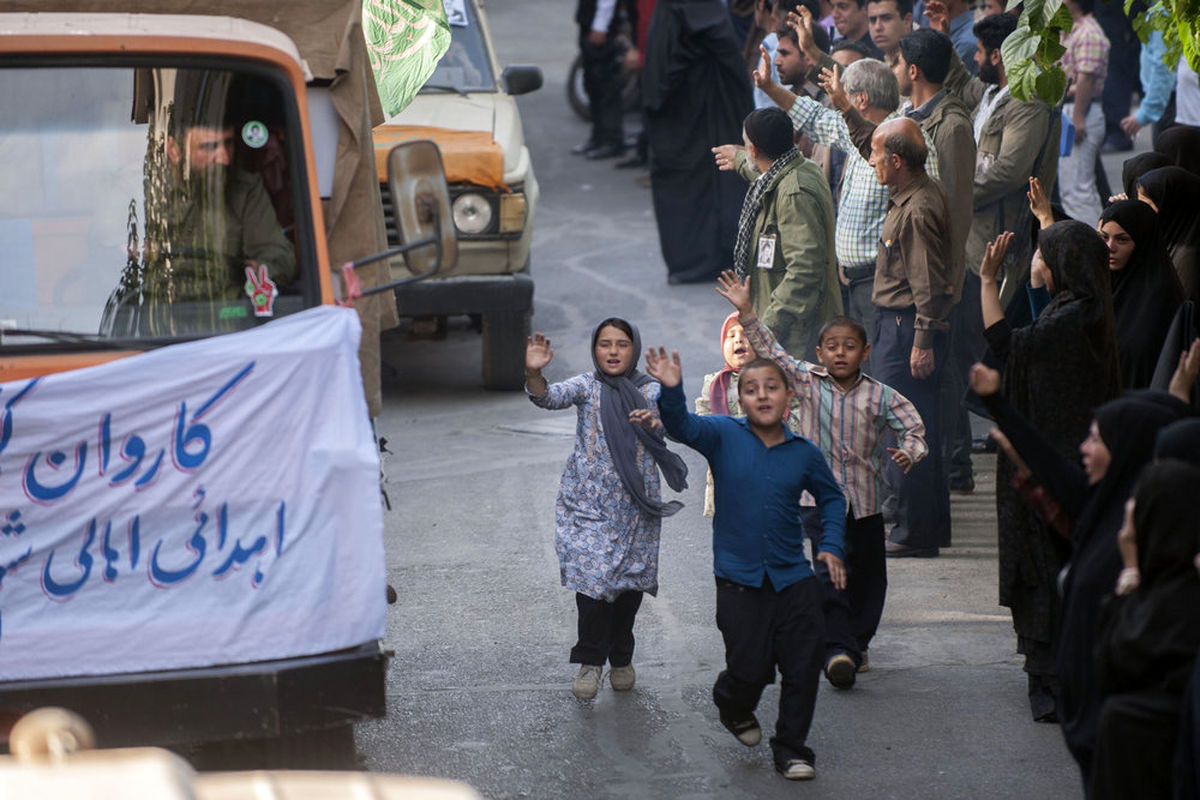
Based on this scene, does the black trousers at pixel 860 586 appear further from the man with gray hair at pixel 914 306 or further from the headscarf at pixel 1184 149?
the headscarf at pixel 1184 149

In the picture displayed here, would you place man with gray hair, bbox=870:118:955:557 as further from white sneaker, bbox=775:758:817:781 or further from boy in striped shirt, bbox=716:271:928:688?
white sneaker, bbox=775:758:817:781

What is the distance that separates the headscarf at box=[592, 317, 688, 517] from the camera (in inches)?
247

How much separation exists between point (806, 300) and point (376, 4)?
2289 mm

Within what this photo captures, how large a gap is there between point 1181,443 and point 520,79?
736 cm

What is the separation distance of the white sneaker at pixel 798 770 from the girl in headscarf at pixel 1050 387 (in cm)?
94

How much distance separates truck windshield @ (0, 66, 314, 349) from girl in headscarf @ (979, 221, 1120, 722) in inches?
93.8

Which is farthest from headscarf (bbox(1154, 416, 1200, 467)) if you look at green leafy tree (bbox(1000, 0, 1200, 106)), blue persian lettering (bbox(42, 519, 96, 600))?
blue persian lettering (bbox(42, 519, 96, 600))

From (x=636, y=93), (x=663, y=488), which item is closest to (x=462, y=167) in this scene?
(x=663, y=488)

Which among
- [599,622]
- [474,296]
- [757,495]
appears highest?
[757,495]

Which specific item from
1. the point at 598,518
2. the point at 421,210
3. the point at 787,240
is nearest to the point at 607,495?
the point at 598,518

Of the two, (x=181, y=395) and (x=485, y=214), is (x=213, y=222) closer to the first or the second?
(x=181, y=395)

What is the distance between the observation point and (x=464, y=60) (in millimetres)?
11609

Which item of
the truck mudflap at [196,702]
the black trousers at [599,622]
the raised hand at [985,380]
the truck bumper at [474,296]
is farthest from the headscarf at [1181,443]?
the truck bumper at [474,296]

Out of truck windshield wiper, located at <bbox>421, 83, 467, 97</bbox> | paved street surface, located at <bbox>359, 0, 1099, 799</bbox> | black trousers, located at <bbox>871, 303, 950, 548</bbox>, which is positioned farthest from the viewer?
truck windshield wiper, located at <bbox>421, 83, 467, 97</bbox>
